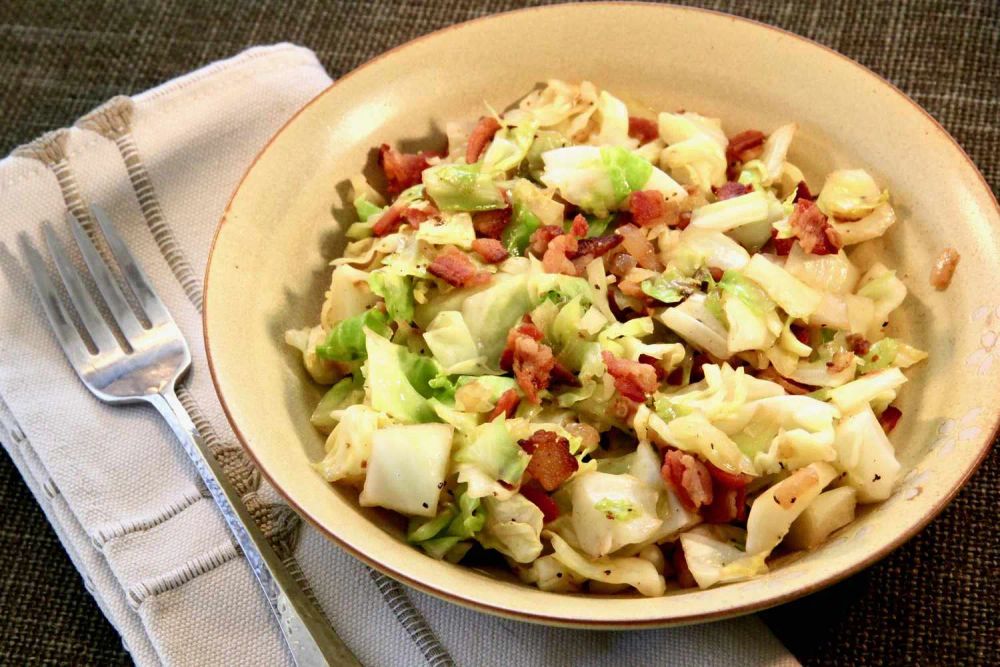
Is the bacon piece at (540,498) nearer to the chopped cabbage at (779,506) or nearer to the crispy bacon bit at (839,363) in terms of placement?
the chopped cabbage at (779,506)

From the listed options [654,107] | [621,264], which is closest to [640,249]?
[621,264]

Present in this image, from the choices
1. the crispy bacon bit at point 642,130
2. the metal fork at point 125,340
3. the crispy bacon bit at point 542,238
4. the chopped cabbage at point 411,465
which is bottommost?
the metal fork at point 125,340

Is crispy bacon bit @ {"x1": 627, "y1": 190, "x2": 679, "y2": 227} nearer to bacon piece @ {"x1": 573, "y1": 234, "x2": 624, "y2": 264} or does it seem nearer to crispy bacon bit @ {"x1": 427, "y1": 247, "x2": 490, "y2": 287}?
bacon piece @ {"x1": 573, "y1": 234, "x2": 624, "y2": 264}

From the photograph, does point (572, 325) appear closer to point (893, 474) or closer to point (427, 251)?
point (427, 251)

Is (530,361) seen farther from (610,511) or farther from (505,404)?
(610,511)

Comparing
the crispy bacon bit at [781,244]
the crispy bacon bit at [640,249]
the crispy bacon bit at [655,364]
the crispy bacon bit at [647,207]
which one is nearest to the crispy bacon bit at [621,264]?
the crispy bacon bit at [640,249]

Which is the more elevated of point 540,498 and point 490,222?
point 490,222
